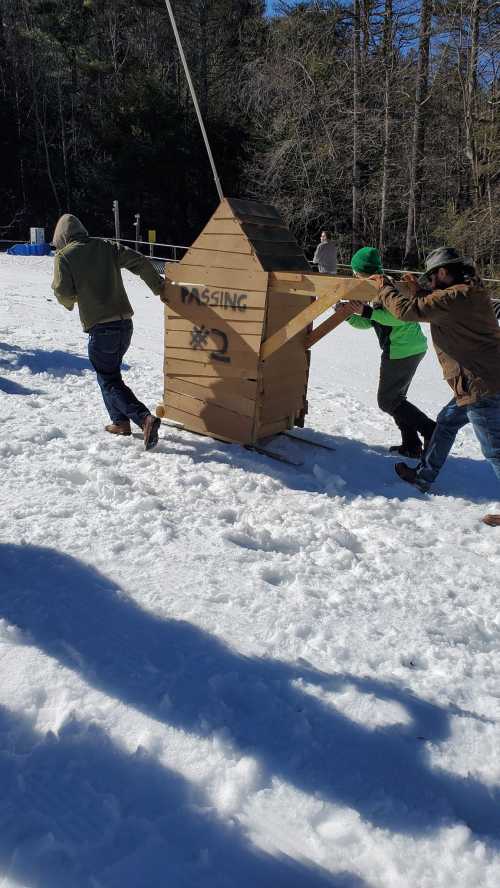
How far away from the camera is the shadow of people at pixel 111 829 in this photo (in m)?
1.59

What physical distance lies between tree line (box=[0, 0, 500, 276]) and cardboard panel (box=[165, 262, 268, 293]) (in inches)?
649

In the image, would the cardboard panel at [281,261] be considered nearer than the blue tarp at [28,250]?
Yes

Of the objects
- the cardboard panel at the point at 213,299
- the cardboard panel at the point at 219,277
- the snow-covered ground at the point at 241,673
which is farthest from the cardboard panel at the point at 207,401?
the cardboard panel at the point at 219,277

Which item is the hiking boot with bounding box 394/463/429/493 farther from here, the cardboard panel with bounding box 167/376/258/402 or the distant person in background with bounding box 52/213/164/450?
the distant person in background with bounding box 52/213/164/450

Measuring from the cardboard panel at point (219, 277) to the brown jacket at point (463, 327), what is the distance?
922 mm

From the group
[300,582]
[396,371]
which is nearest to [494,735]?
[300,582]

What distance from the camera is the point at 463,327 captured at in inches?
141

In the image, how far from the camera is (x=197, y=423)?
470 cm

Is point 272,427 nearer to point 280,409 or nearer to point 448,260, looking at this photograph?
point 280,409

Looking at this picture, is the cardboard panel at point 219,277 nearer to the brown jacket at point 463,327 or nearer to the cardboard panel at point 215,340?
the cardboard panel at point 215,340

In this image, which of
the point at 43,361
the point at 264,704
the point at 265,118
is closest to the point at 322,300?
the point at 264,704

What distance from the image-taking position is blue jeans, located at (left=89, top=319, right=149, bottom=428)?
4.36 meters

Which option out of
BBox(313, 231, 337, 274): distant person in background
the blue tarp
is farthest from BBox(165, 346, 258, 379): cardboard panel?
the blue tarp

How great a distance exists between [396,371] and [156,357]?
11.6 feet
